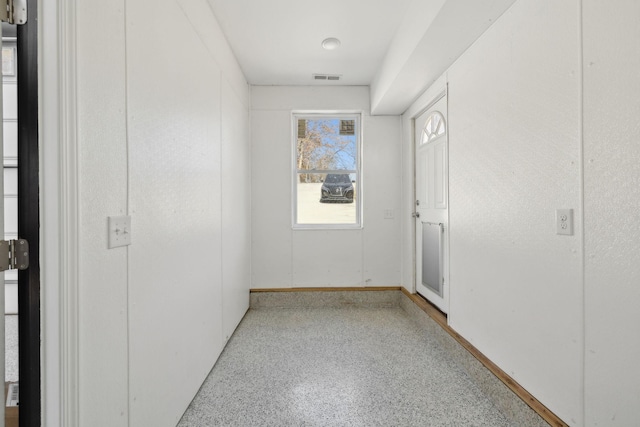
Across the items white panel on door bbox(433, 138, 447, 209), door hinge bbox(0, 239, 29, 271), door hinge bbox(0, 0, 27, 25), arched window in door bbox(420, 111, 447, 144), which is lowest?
door hinge bbox(0, 239, 29, 271)

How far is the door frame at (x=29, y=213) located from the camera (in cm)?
87

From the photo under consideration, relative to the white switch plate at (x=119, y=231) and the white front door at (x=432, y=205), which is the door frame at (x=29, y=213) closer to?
Result: the white switch plate at (x=119, y=231)

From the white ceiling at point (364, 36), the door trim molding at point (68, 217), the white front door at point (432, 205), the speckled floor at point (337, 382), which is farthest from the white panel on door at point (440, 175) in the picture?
the door trim molding at point (68, 217)

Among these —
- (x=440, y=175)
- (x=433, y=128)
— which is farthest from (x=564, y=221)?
(x=433, y=128)

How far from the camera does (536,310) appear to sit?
1.49m

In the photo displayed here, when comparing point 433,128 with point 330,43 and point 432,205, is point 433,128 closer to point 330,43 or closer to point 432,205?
point 432,205

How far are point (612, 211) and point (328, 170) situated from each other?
283 centimetres

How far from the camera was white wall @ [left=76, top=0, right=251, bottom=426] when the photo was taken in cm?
99

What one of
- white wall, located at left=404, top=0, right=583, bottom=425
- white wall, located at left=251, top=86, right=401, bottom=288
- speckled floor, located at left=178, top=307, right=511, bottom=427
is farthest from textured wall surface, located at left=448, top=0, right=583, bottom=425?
white wall, located at left=251, top=86, right=401, bottom=288

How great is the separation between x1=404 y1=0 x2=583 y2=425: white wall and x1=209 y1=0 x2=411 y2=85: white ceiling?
0.75m

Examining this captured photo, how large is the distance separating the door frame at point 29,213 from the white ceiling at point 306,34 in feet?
5.32

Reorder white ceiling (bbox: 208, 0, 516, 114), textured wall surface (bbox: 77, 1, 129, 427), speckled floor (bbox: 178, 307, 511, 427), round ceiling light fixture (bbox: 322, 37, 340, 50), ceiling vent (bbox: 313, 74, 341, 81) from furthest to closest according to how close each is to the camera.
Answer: ceiling vent (bbox: 313, 74, 341, 81) < round ceiling light fixture (bbox: 322, 37, 340, 50) < white ceiling (bbox: 208, 0, 516, 114) < speckled floor (bbox: 178, 307, 511, 427) < textured wall surface (bbox: 77, 1, 129, 427)

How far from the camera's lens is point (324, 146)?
3729mm

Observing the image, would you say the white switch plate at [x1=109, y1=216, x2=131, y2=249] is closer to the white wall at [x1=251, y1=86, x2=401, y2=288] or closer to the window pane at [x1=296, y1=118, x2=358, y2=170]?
the white wall at [x1=251, y1=86, x2=401, y2=288]
